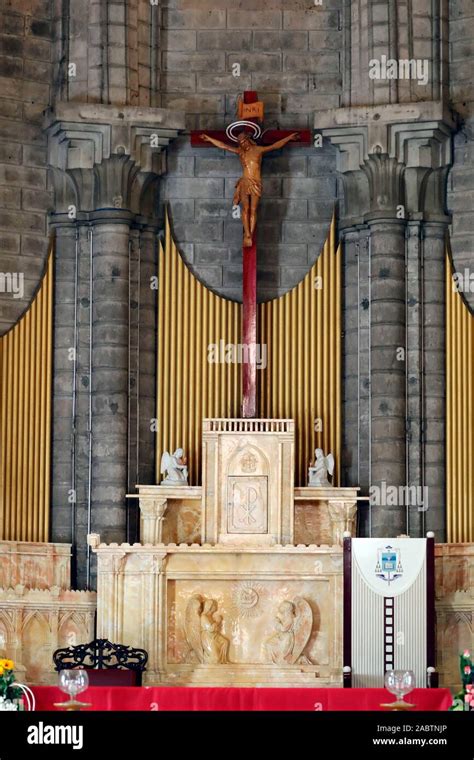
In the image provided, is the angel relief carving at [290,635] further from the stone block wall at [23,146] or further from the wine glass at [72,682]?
the wine glass at [72,682]

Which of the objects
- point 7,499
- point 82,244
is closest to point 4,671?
point 7,499

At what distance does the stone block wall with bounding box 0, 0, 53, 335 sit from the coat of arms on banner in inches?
264

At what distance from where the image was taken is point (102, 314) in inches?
876

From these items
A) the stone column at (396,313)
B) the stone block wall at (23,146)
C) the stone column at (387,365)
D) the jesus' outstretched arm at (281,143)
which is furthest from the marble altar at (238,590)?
the jesus' outstretched arm at (281,143)

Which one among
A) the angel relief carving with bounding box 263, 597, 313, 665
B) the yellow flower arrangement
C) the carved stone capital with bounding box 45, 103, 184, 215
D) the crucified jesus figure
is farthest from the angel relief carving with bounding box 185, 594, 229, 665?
the yellow flower arrangement

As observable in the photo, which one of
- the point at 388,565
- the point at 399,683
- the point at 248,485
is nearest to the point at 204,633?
the point at 248,485

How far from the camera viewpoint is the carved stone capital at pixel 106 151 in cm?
2222

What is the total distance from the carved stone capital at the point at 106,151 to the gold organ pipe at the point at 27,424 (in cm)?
171

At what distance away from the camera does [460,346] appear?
884 inches

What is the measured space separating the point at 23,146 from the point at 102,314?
9.54 feet

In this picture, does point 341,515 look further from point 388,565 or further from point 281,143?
point 281,143

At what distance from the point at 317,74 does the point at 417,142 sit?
2195 millimetres

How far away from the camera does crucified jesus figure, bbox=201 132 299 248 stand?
22.2 meters

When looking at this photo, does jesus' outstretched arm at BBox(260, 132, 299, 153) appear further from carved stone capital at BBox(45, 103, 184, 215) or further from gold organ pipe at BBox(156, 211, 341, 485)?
gold organ pipe at BBox(156, 211, 341, 485)
